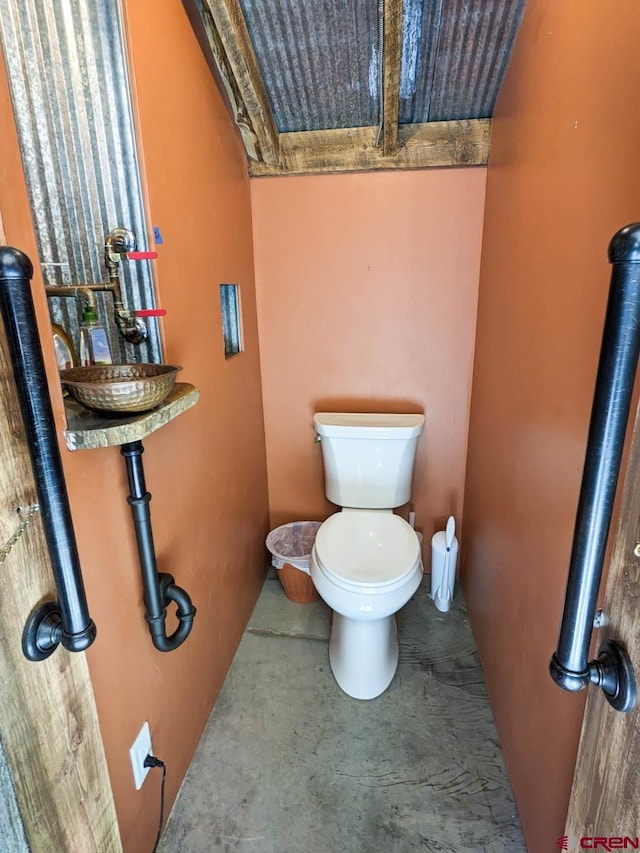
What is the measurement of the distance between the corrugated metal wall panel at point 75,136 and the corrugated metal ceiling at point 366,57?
68cm

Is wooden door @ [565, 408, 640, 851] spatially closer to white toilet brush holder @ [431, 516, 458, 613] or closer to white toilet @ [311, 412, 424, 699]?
white toilet @ [311, 412, 424, 699]

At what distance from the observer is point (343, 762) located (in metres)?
1.46

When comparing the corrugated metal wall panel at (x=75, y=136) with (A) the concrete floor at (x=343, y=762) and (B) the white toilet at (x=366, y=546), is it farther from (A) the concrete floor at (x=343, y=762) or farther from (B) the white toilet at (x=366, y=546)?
(A) the concrete floor at (x=343, y=762)

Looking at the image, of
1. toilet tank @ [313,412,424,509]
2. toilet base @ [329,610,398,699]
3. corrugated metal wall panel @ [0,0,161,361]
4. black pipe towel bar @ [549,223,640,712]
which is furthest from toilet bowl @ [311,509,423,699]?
corrugated metal wall panel @ [0,0,161,361]

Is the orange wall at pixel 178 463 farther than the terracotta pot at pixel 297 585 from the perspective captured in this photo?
No

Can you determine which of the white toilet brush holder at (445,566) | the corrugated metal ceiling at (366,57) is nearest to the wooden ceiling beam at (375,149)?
the corrugated metal ceiling at (366,57)

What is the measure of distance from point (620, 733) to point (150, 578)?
955 mm

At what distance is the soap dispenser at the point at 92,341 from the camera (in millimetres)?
1040

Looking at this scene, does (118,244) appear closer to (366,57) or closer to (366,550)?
(366,57)

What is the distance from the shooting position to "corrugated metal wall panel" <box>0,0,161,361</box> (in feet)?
3.10

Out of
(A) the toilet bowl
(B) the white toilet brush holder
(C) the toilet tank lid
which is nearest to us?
(A) the toilet bowl

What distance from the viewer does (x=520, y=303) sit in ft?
4.57

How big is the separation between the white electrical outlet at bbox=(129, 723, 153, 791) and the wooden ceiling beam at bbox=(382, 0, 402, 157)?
2.07 m

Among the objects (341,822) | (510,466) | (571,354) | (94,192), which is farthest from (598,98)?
(341,822)
